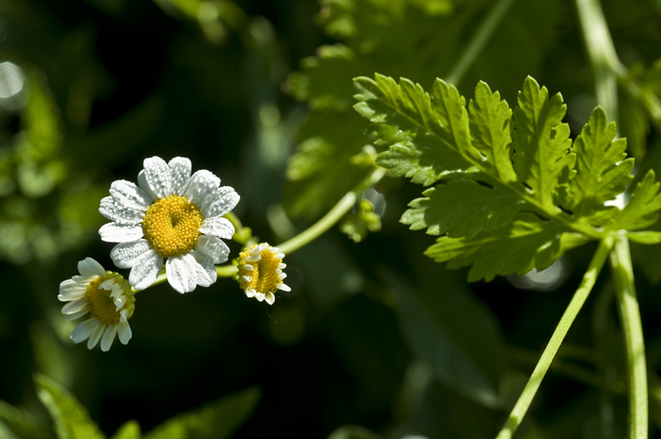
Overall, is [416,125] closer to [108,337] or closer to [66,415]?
[108,337]

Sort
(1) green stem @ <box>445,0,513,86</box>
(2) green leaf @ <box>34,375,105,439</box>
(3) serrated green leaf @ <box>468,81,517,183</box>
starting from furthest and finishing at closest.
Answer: (1) green stem @ <box>445,0,513,86</box> < (2) green leaf @ <box>34,375,105,439</box> < (3) serrated green leaf @ <box>468,81,517,183</box>

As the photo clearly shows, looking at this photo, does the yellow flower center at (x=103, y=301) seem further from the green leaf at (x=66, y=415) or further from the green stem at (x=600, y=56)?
the green stem at (x=600, y=56)

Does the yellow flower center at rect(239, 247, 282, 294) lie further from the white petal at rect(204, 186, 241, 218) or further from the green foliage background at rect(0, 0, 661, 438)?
the green foliage background at rect(0, 0, 661, 438)

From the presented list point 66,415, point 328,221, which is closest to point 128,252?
point 328,221

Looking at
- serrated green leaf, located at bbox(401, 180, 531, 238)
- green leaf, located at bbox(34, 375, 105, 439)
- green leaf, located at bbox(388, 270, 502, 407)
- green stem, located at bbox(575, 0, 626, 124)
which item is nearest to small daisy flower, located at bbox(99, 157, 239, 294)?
serrated green leaf, located at bbox(401, 180, 531, 238)

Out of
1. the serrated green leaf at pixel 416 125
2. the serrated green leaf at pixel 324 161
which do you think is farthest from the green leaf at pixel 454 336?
the serrated green leaf at pixel 416 125

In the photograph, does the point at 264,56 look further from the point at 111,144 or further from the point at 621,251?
the point at 621,251

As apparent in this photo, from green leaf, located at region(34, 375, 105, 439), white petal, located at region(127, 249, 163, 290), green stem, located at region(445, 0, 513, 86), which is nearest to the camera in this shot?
white petal, located at region(127, 249, 163, 290)

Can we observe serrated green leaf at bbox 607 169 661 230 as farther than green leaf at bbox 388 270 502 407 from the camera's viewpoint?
No
